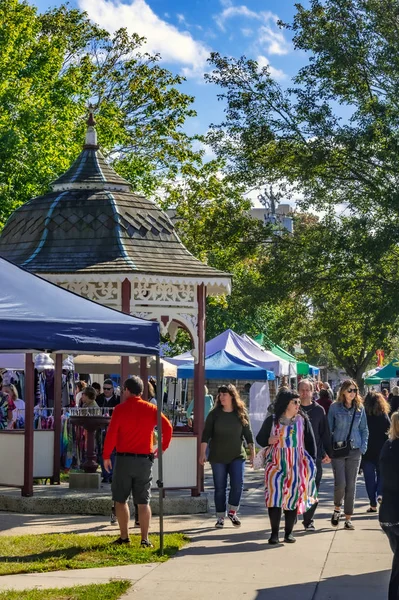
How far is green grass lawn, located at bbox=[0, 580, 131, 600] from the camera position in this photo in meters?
8.33

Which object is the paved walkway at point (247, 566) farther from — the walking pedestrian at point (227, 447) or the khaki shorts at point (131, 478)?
the khaki shorts at point (131, 478)

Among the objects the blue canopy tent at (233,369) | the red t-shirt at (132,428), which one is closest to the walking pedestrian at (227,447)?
the red t-shirt at (132,428)

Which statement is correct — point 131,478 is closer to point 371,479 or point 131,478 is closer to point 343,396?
point 343,396

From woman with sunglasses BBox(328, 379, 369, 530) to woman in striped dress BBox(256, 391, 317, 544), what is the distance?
155 centimetres

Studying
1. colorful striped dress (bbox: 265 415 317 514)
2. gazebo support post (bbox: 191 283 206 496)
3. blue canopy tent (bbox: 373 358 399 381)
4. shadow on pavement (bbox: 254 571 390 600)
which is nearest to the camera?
shadow on pavement (bbox: 254 571 390 600)

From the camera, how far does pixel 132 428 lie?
36.5ft

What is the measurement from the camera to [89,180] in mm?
16656

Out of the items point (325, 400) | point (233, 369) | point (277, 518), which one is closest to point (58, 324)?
point (277, 518)

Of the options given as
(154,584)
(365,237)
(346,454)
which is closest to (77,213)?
(346,454)

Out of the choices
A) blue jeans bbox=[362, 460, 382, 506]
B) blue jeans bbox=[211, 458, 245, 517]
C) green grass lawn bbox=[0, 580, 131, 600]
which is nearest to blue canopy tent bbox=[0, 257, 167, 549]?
green grass lawn bbox=[0, 580, 131, 600]

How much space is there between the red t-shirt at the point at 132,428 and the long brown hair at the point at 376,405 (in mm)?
5494

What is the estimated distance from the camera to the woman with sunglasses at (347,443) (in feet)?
44.3

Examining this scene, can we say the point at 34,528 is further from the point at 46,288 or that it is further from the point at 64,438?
the point at 64,438

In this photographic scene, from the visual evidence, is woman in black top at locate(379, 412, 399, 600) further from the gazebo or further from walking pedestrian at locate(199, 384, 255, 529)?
the gazebo
